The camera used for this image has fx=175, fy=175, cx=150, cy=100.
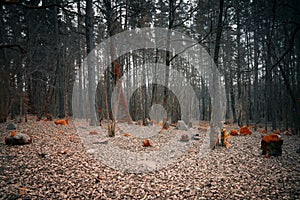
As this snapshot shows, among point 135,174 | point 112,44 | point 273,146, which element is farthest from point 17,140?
point 273,146

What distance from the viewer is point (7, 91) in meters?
7.61

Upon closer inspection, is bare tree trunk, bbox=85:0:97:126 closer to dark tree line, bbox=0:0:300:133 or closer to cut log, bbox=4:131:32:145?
dark tree line, bbox=0:0:300:133

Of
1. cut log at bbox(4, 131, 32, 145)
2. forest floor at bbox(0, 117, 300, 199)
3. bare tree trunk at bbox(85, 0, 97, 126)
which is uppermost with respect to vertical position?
bare tree trunk at bbox(85, 0, 97, 126)

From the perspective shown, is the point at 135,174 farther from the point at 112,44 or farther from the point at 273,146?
the point at 112,44

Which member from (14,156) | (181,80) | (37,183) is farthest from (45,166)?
(181,80)

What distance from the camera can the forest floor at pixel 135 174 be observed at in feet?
9.30

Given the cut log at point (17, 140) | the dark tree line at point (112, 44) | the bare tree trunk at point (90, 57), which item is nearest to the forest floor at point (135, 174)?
the cut log at point (17, 140)

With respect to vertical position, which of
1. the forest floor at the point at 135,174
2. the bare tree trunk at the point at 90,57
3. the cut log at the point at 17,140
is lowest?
the forest floor at the point at 135,174

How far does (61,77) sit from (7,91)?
377cm

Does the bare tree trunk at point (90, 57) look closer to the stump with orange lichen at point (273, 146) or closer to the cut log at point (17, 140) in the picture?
the cut log at point (17, 140)

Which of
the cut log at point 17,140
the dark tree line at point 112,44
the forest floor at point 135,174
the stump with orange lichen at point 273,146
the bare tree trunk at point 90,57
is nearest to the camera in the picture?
the forest floor at point 135,174

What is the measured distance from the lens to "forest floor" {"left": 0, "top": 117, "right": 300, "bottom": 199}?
2.83 meters

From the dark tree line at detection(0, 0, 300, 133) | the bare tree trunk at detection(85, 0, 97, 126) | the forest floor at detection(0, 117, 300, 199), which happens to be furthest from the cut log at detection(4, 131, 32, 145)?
the bare tree trunk at detection(85, 0, 97, 126)

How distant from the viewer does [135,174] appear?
3.62 metres
